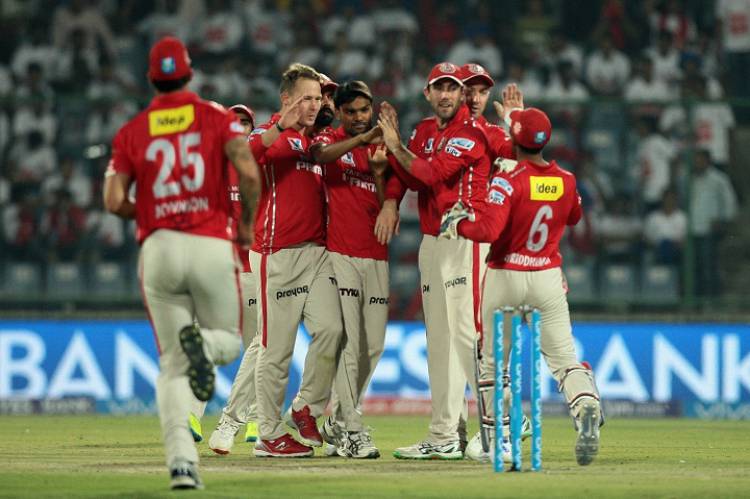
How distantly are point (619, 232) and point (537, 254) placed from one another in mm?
7401

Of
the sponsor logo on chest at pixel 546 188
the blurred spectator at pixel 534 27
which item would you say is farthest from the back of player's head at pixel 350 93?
the blurred spectator at pixel 534 27

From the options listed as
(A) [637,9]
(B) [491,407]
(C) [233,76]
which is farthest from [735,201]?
(B) [491,407]

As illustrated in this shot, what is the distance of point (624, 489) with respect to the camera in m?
7.57

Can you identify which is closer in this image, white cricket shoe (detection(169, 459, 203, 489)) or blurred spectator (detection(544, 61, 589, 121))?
white cricket shoe (detection(169, 459, 203, 489))

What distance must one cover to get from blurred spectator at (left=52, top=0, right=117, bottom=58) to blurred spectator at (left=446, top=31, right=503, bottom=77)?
188 inches

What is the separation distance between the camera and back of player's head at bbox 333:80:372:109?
9.55m

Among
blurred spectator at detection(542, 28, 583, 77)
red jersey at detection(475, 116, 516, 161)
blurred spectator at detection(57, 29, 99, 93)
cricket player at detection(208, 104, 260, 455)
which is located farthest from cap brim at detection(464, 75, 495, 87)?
blurred spectator at detection(57, 29, 99, 93)

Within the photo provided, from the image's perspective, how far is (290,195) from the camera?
973cm

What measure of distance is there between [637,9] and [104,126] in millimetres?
8398

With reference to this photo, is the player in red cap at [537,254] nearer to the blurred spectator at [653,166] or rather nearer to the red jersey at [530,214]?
the red jersey at [530,214]

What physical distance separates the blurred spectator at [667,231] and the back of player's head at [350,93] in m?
7.38

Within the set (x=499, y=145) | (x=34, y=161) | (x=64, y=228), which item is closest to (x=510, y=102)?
(x=499, y=145)

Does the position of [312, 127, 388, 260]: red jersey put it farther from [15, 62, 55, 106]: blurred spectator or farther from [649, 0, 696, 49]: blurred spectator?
[649, 0, 696, 49]: blurred spectator

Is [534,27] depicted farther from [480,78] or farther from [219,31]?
[480,78]
